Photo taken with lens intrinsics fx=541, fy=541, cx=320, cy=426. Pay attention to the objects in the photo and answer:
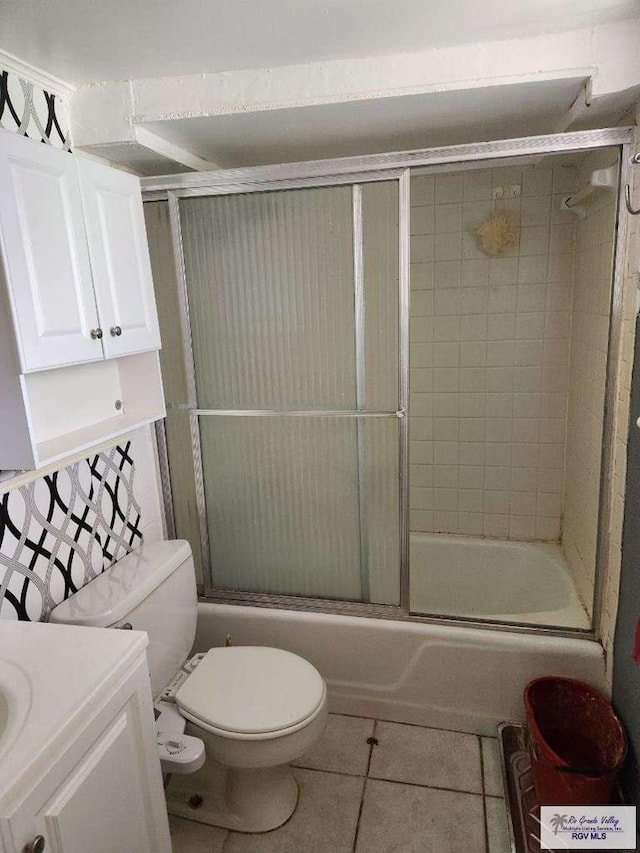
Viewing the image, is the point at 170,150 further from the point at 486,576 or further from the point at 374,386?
the point at 486,576

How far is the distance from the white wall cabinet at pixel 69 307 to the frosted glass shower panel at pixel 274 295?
0.26 metres

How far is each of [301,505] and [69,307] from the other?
1.09 meters

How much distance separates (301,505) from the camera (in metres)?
2.10

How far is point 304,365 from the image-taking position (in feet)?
6.48

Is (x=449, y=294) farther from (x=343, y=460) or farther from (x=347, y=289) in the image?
(x=343, y=460)

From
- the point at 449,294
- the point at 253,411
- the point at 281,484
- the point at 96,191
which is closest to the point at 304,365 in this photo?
the point at 253,411

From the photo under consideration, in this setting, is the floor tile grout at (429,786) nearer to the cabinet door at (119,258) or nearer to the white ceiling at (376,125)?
the cabinet door at (119,258)

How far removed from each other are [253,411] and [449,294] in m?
1.19

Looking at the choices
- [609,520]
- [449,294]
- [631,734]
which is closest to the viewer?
[631,734]

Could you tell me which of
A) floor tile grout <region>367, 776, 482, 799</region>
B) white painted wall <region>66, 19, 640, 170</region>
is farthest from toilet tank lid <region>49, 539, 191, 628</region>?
white painted wall <region>66, 19, 640, 170</region>

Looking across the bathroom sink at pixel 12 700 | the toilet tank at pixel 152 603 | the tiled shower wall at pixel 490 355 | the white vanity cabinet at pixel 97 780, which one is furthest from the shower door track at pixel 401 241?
the bathroom sink at pixel 12 700

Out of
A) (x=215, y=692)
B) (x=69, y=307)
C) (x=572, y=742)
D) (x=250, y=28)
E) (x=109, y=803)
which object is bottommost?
(x=572, y=742)

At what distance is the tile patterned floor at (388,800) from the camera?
5.42 feet

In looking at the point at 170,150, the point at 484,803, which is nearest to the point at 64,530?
the point at 170,150
